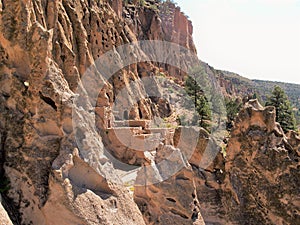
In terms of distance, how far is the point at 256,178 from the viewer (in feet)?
29.6

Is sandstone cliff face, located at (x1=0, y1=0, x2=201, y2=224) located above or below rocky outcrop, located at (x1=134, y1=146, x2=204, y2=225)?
above

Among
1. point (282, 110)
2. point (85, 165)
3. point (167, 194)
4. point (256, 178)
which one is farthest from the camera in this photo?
point (282, 110)

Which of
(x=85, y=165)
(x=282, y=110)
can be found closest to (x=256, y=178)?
(x=85, y=165)

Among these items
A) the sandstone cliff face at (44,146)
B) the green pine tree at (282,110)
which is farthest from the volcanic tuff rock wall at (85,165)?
the green pine tree at (282,110)

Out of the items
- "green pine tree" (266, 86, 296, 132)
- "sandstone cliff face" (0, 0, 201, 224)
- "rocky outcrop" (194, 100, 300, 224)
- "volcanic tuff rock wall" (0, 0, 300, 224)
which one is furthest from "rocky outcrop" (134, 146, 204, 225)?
"green pine tree" (266, 86, 296, 132)

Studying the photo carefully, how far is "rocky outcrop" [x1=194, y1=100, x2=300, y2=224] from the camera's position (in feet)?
28.0

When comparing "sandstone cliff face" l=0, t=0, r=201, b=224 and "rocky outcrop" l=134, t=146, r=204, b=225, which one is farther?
"rocky outcrop" l=134, t=146, r=204, b=225

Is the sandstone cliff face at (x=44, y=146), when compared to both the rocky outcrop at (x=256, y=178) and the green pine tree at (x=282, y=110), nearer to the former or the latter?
the rocky outcrop at (x=256, y=178)

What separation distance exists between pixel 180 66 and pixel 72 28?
4258cm

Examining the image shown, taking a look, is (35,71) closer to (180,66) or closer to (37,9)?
(37,9)

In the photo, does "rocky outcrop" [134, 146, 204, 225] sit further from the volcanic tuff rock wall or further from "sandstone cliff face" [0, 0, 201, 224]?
"sandstone cliff face" [0, 0, 201, 224]

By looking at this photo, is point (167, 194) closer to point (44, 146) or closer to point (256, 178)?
point (256, 178)

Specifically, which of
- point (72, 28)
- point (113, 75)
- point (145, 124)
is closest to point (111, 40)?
point (113, 75)

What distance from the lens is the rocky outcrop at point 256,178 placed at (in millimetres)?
8531
